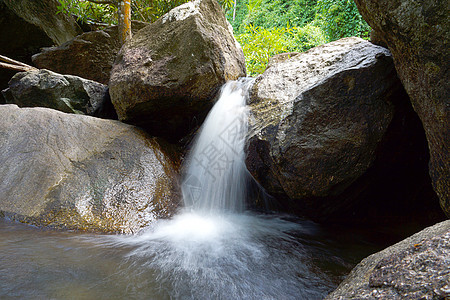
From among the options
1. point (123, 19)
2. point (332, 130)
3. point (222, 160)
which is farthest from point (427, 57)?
point (123, 19)

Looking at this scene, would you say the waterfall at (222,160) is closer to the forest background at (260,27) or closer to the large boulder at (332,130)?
the large boulder at (332,130)

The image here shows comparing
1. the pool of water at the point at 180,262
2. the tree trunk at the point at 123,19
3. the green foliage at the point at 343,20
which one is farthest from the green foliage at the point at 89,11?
the green foliage at the point at 343,20

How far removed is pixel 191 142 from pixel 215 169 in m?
0.88

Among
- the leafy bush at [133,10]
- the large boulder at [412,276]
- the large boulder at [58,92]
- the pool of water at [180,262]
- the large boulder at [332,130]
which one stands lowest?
the pool of water at [180,262]

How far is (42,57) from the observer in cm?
603

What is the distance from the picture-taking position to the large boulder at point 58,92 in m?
4.79

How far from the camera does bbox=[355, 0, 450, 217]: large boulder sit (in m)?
1.62

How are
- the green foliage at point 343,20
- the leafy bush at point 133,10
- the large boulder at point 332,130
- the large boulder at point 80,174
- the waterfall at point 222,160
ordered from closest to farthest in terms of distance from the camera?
the large boulder at point 332,130, the large boulder at point 80,174, the waterfall at point 222,160, the leafy bush at point 133,10, the green foliage at point 343,20

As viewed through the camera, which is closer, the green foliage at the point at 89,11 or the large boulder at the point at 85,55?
the large boulder at the point at 85,55

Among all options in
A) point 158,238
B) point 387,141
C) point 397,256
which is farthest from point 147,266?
point 387,141

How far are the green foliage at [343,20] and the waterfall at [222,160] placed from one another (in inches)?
289

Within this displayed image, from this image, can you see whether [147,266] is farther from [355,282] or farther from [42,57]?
[42,57]

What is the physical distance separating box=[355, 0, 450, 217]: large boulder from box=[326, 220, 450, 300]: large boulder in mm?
1067

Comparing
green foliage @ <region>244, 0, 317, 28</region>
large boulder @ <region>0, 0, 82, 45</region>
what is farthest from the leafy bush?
green foliage @ <region>244, 0, 317, 28</region>
